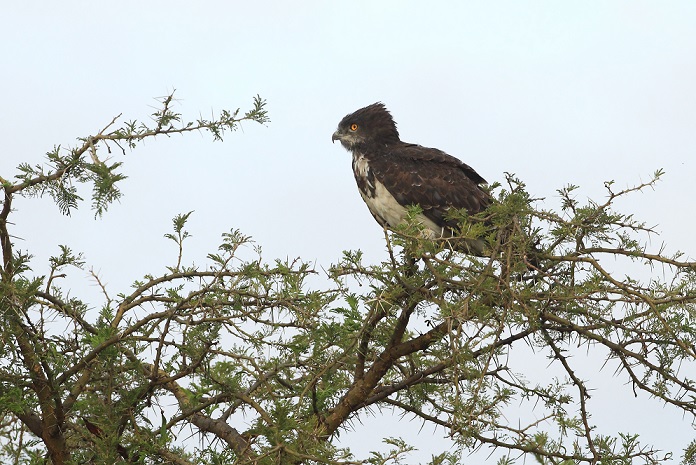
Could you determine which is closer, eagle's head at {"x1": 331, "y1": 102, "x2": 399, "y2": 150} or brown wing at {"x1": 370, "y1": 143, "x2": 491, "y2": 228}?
brown wing at {"x1": 370, "y1": 143, "x2": 491, "y2": 228}

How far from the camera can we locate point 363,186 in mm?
9945

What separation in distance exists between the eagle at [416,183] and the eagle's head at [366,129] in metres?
0.11

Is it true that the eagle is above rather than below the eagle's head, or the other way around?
below

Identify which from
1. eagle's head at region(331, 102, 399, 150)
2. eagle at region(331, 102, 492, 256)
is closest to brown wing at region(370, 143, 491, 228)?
eagle at region(331, 102, 492, 256)

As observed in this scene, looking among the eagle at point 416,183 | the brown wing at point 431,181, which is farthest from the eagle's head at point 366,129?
the brown wing at point 431,181

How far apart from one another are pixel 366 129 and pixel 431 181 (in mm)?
1510

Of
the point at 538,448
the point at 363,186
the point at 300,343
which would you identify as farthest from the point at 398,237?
the point at 363,186

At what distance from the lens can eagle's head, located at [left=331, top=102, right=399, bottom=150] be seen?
1079 cm

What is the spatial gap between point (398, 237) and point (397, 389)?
2120 millimetres

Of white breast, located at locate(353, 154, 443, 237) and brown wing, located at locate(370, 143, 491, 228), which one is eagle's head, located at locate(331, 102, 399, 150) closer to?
brown wing, located at locate(370, 143, 491, 228)

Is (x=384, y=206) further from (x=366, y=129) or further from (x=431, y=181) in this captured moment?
(x=366, y=129)

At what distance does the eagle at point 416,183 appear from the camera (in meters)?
9.47

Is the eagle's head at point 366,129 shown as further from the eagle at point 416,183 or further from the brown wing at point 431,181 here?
the brown wing at point 431,181

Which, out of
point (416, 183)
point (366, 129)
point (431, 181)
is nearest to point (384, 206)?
point (416, 183)
